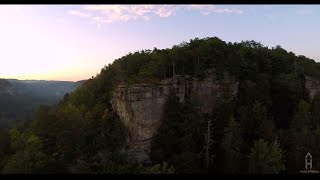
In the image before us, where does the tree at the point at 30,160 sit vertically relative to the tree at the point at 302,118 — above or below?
below

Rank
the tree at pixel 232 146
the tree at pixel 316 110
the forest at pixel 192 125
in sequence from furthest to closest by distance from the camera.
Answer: the tree at pixel 316 110, the tree at pixel 232 146, the forest at pixel 192 125

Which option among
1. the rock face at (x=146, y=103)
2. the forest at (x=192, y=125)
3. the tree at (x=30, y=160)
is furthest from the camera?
the rock face at (x=146, y=103)

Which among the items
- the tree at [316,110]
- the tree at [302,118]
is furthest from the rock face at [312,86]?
the tree at [302,118]

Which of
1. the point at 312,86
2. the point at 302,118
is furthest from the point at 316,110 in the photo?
the point at 302,118

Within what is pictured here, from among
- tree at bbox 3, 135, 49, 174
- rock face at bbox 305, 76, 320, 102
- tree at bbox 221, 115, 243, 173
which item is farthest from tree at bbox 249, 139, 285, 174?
tree at bbox 3, 135, 49, 174

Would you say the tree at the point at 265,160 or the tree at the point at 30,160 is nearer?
the tree at the point at 30,160

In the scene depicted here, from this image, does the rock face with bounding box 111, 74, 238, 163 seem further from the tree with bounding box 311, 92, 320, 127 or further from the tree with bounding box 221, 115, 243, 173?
the tree with bounding box 311, 92, 320, 127

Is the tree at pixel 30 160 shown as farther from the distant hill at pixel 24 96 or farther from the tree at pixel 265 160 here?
the distant hill at pixel 24 96
